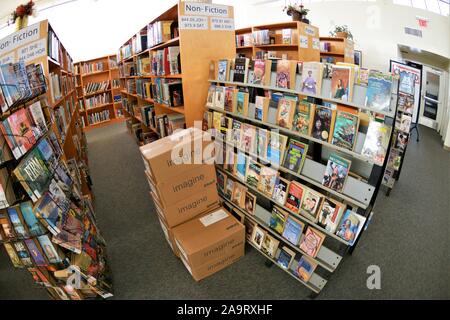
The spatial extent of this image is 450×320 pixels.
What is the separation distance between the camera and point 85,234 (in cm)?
177

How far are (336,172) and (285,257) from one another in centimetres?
80

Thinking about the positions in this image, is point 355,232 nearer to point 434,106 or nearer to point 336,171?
point 336,171

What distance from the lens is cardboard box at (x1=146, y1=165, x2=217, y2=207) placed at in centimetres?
197

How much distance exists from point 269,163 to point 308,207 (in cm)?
42

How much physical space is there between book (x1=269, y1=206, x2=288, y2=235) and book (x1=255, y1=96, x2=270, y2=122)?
0.69 m

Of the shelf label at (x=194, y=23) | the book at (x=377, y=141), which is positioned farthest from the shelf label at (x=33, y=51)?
the book at (x=377, y=141)

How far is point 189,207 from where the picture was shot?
2143 millimetres

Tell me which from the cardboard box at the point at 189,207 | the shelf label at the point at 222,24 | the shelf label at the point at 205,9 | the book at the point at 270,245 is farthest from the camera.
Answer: the shelf label at the point at 222,24

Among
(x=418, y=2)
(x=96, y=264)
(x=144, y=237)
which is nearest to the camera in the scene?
(x=96, y=264)

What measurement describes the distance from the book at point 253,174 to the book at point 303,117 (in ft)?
1.50

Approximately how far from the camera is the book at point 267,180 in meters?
1.86

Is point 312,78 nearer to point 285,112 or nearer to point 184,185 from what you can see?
point 285,112

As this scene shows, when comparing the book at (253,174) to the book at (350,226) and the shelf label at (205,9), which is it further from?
the shelf label at (205,9)
